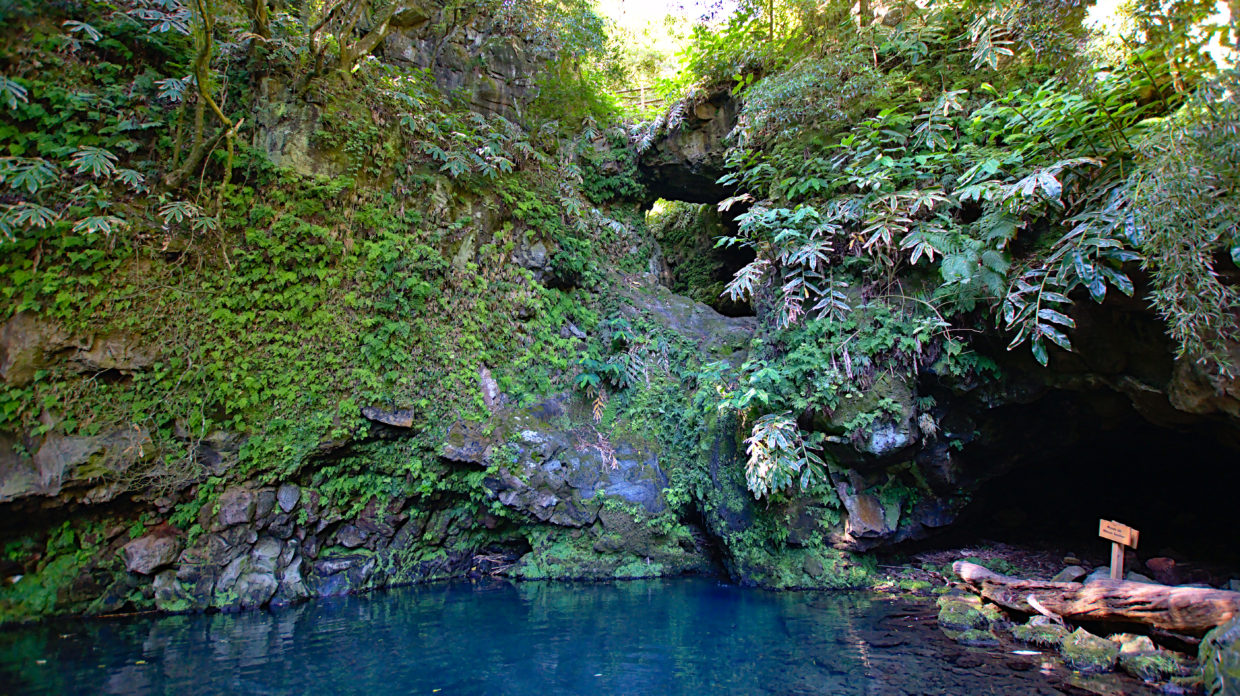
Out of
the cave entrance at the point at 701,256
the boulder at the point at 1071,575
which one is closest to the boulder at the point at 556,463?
the cave entrance at the point at 701,256

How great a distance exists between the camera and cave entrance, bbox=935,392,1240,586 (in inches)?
287

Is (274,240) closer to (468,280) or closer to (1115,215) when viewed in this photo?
(468,280)

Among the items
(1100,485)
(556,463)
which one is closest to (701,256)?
(556,463)

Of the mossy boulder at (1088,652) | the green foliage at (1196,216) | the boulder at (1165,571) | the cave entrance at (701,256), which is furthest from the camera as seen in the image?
the cave entrance at (701,256)

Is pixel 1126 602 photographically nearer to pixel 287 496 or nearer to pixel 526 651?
pixel 526 651

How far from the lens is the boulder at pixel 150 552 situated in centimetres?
645

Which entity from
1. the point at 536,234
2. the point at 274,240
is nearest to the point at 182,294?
the point at 274,240

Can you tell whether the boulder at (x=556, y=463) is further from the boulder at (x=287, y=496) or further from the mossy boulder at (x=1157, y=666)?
the mossy boulder at (x=1157, y=666)

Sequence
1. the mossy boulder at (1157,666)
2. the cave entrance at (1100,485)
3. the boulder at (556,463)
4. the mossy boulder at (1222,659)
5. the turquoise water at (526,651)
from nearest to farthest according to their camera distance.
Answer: the mossy boulder at (1222,659) < the mossy boulder at (1157,666) < the turquoise water at (526,651) < the cave entrance at (1100,485) < the boulder at (556,463)

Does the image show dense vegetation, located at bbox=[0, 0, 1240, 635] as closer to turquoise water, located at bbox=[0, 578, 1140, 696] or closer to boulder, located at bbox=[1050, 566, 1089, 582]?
turquoise water, located at bbox=[0, 578, 1140, 696]

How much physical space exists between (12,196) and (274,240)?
2.59m

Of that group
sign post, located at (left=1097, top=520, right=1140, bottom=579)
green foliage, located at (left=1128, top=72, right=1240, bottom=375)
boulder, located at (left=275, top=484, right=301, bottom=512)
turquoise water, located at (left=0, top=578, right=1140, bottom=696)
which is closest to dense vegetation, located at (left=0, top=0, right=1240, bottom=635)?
green foliage, located at (left=1128, top=72, right=1240, bottom=375)

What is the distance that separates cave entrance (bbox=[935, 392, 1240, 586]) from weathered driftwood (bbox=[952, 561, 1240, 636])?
2.19 metres

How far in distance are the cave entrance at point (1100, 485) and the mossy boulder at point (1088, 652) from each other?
296 centimetres
